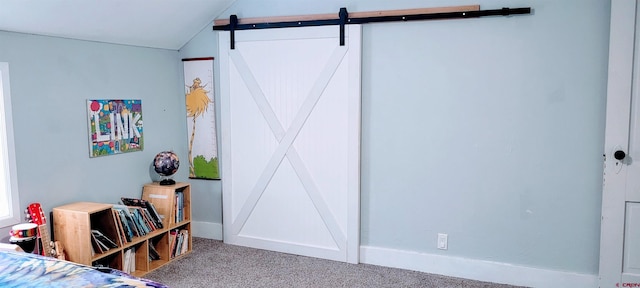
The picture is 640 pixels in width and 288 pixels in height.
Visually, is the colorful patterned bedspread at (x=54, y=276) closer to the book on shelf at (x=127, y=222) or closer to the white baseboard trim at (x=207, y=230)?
the book on shelf at (x=127, y=222)

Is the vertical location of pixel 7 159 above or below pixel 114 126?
below

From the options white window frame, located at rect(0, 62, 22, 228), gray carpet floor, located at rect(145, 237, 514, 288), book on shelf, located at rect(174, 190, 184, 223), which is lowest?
gray carpet floor, located at rect(145, 237, 514, 288)

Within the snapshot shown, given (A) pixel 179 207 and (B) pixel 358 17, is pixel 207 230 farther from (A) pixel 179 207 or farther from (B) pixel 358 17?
(B) pixel 358 17

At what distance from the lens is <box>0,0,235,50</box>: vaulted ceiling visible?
265 centimetres

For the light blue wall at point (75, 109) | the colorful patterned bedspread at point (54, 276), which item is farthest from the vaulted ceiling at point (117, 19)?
the colorful patterned bedspread at point (54, 276)

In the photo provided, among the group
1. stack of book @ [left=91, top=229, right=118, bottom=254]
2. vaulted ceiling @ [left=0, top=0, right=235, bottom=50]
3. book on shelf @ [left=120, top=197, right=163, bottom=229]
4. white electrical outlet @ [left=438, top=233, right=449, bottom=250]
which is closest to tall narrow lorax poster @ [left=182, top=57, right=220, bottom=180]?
vaulted ceiling @ [left=0, top=0, right=235, bottom=50]

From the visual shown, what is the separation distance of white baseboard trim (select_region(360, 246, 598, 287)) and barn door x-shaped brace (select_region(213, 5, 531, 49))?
1622 millimetres

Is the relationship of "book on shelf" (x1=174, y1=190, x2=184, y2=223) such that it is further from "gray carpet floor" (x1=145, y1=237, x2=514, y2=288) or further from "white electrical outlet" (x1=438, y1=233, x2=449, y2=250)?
"white electrical outlet" (x1=438, y1=233, x2=449, y2=250)

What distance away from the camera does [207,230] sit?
13.5ft

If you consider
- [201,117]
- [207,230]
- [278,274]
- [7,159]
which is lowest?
[278,274]

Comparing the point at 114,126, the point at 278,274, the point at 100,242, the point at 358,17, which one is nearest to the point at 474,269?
the point at 278,274

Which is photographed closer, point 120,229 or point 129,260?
point 120,229

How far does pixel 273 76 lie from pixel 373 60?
0.82 m

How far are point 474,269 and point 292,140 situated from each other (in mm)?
1640
